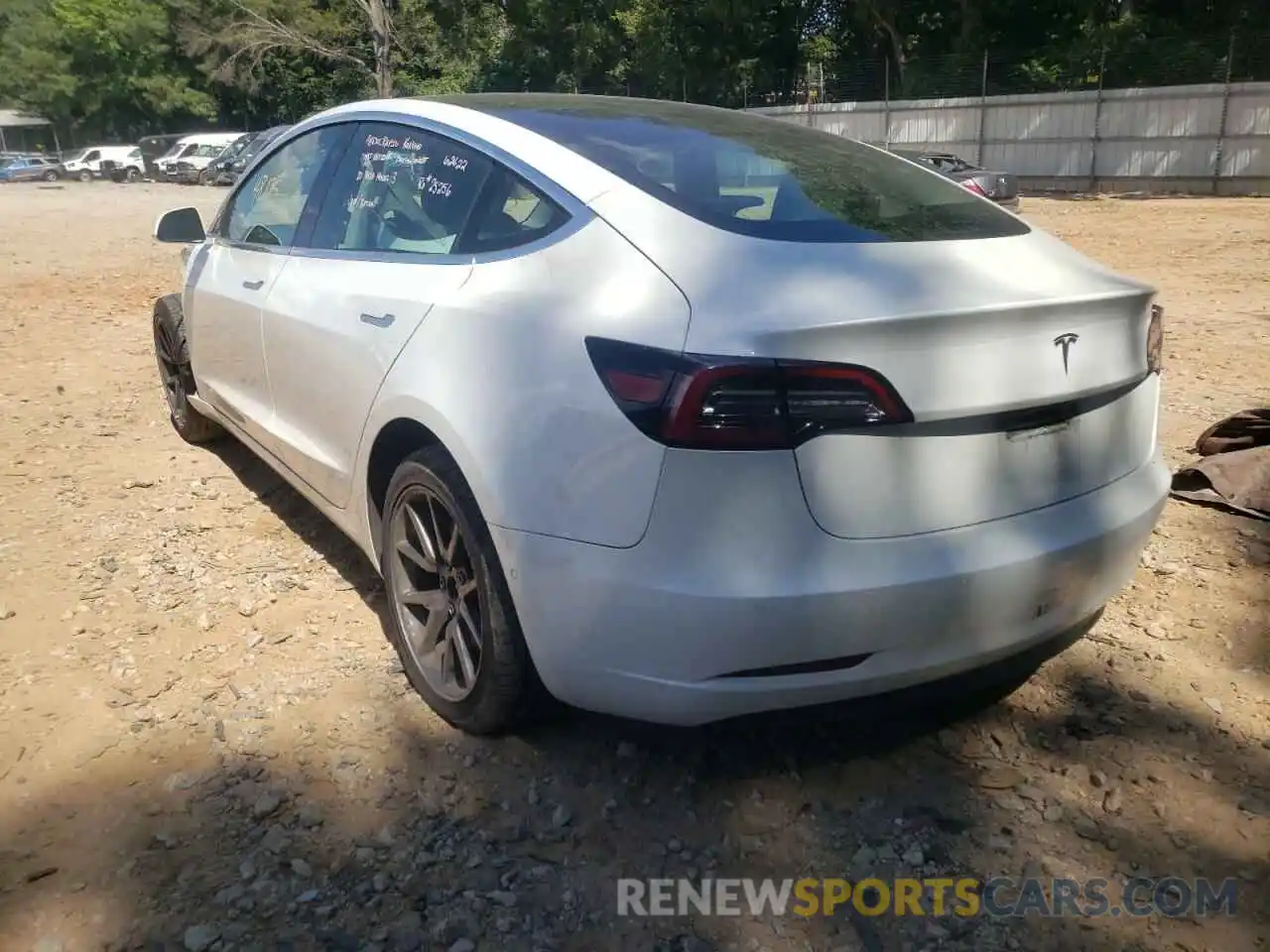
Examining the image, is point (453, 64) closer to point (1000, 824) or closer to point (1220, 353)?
point (1220, 353)

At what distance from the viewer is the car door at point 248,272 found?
12.5 feet

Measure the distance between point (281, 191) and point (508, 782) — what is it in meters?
2.47

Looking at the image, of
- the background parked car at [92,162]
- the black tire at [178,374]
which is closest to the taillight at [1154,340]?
the black tire at [178,374]

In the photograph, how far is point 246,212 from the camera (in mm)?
4355

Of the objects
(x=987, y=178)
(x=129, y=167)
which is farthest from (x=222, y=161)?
(x=987, y=178)

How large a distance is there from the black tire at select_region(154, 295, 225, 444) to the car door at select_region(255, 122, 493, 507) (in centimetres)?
163

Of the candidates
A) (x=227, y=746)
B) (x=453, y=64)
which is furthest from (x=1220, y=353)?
(x=453, y=64)

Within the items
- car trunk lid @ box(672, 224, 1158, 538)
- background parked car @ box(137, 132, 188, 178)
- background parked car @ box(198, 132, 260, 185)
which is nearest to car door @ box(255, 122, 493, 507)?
car trunk lid @ box(672, 224, 1158, 538)

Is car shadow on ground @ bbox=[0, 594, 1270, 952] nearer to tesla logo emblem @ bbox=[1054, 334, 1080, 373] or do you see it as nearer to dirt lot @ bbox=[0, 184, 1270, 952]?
dirt lot @ bbox=[0, 184, 1270, 952]

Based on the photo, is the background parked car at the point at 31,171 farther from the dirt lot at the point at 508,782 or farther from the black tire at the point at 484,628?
the black tire at the point at 484,628

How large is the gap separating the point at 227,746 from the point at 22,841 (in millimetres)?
507

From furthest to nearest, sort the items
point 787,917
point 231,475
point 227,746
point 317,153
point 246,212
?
1. point 231,475
2. point 246,212
3. point 317,153
4. point 227,746
5. point 787,917

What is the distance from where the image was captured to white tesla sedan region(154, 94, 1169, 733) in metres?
2.16

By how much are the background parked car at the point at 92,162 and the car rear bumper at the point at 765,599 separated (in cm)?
4475
